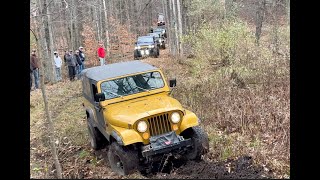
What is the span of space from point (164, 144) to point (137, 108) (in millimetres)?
1046

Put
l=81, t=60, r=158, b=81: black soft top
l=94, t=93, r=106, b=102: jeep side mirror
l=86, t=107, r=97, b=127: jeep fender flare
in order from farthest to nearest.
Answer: l=86, t=107, r=97, b=127: jeep fender flare
l=81, t=60, r=158, b=81: black soft top
l=94, t=93, r=106, b=102: jeep side mirror

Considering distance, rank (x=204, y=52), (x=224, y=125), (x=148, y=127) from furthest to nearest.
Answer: (x=204, y=52)
(x=224, y=125)
(x=148, y=127)

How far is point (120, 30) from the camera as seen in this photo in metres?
36.5

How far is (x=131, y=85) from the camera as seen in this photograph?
848 cm

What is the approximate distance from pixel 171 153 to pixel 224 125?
282 centimetres

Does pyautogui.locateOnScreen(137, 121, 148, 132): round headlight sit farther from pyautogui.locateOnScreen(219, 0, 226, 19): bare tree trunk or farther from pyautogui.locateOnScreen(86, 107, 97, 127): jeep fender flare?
pyautogui.locateOnScreen(219, 0, 226, 19): bare tree trunk

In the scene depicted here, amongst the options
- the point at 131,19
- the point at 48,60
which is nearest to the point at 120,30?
the point at 131,19

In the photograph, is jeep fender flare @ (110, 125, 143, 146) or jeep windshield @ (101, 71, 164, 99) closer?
jeep fender flare @ (110, 125, 143, 146)

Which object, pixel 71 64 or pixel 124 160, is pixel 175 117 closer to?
pixel 124 160

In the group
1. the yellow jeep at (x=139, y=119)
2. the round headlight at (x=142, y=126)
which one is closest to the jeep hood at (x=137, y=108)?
the yellow jeep at (x=139, y=119)

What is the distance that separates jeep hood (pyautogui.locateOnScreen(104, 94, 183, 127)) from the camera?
24.3 ft

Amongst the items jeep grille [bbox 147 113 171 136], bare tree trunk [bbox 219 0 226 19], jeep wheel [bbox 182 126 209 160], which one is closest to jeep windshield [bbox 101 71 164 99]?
jeep grille [bbox 147 113 171 136]

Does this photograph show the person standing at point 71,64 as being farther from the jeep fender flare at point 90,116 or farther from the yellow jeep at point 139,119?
the yellow jeep at point 139,119
